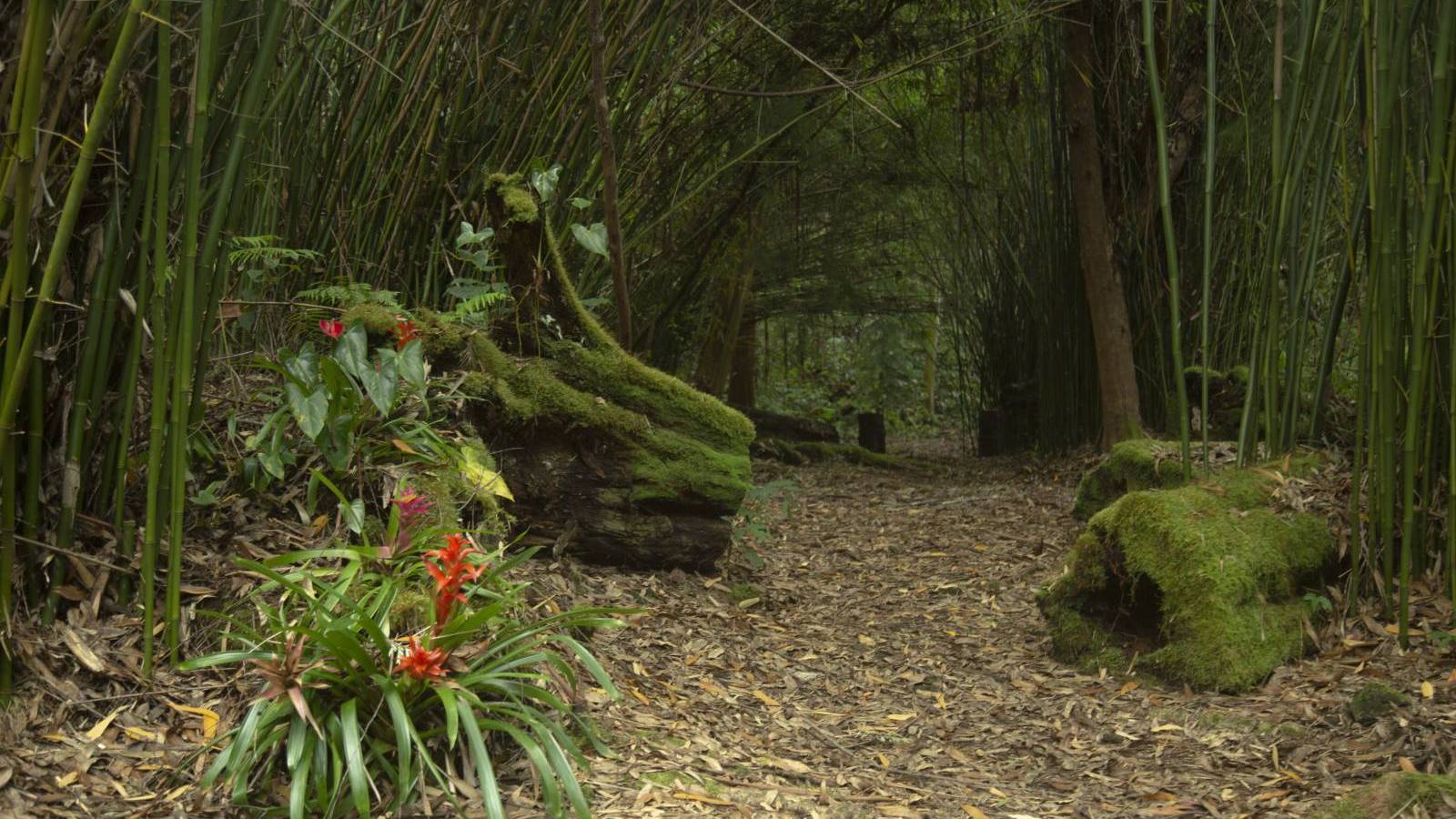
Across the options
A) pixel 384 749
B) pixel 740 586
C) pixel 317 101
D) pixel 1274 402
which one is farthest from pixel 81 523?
pixel 1274 402

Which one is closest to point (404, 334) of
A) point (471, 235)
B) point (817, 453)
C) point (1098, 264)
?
point (471, 235)

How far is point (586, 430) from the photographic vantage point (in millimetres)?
2516

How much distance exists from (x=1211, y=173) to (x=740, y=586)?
4.47 ft

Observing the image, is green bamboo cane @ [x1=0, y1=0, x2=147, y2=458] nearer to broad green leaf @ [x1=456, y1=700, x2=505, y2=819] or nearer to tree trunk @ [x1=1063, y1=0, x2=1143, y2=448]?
broad green leaf @ [x1=456, y1=700, x2=505, y2=819]

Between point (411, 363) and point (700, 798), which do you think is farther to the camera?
point (411, 363)

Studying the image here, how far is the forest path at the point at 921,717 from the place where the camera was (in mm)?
1705

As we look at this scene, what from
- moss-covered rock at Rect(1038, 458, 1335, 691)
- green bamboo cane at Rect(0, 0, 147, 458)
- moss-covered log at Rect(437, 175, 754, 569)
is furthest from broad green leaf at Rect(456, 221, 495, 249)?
moss-covered rock at Rect(1038, 458, 1335, 691)

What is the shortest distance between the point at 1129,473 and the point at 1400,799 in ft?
5.76

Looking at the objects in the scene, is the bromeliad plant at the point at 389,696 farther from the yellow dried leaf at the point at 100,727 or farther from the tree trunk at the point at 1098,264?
the tree trunk at the point at 1098,264

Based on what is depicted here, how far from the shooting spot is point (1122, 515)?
237cm

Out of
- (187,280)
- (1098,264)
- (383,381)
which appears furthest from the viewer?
(1098,264)

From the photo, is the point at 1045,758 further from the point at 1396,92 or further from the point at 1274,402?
the point at 1396,92

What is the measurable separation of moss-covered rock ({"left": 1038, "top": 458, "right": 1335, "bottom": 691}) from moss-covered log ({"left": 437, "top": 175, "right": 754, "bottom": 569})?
0.79 metres

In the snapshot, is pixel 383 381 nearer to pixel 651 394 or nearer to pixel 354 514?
pixel 354 514
